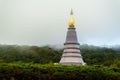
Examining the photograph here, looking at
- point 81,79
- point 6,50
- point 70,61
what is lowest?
point 81,79

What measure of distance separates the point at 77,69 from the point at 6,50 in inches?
2505

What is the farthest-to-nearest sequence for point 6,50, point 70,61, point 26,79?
point 6,50, point 70,61, point 26,79

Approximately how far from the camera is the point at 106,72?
46219mm

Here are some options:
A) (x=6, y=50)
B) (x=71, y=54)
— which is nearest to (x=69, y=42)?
(x=71, y=54)

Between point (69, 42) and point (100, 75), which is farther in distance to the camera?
Answer: point (69, 42)

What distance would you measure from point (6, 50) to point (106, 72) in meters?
64.1

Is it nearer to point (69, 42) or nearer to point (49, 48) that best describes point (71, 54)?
point (69, 42)

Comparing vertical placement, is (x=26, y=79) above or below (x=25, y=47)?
below

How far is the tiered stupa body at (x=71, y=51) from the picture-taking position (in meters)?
61.4

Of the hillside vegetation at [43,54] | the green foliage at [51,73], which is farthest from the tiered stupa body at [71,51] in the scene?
the hillside vegetation at [43,54]

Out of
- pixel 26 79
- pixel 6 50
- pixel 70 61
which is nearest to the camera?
pixel 26 79

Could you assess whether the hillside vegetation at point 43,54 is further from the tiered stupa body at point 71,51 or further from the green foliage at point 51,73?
the green foliage at point 51,73

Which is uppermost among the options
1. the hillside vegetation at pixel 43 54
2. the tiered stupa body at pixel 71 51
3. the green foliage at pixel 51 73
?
the hillside vegetation at pixel 43 54

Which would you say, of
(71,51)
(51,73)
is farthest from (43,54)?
(51,73)
